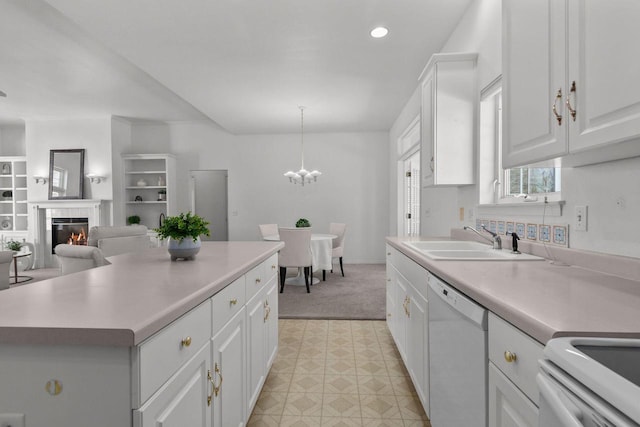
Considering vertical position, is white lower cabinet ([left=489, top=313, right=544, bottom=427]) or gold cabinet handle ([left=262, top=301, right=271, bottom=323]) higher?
white lower cabinet ([left=489, top=313, right=544, bottom=427])

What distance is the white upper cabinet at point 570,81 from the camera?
2.97ft

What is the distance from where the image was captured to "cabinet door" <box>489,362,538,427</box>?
774 mm

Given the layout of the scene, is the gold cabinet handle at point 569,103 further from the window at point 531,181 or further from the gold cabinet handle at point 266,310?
the gold cabinet handle at point 266,310

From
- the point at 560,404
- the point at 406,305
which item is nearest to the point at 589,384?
the point at 560,404

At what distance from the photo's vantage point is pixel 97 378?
0.74m

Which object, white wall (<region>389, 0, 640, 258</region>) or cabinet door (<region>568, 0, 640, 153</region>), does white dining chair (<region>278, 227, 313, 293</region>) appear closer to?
white wall (<region>389, 0, 640, 258</region>)

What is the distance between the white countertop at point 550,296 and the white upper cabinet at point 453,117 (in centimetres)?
111

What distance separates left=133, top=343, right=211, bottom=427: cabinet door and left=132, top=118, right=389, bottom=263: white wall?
19.2ft

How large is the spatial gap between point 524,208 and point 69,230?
7.46 meters

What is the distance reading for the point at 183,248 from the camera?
170 cm

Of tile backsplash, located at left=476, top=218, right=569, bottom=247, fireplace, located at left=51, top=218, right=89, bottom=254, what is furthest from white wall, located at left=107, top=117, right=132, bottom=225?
tile backsplash, located at left=476, top=218, right=569, bottom=247

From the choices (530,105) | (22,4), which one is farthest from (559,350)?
(22,4)

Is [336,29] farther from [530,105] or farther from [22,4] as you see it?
[22,4]

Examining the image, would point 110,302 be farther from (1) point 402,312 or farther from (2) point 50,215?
(2) point 50,215
